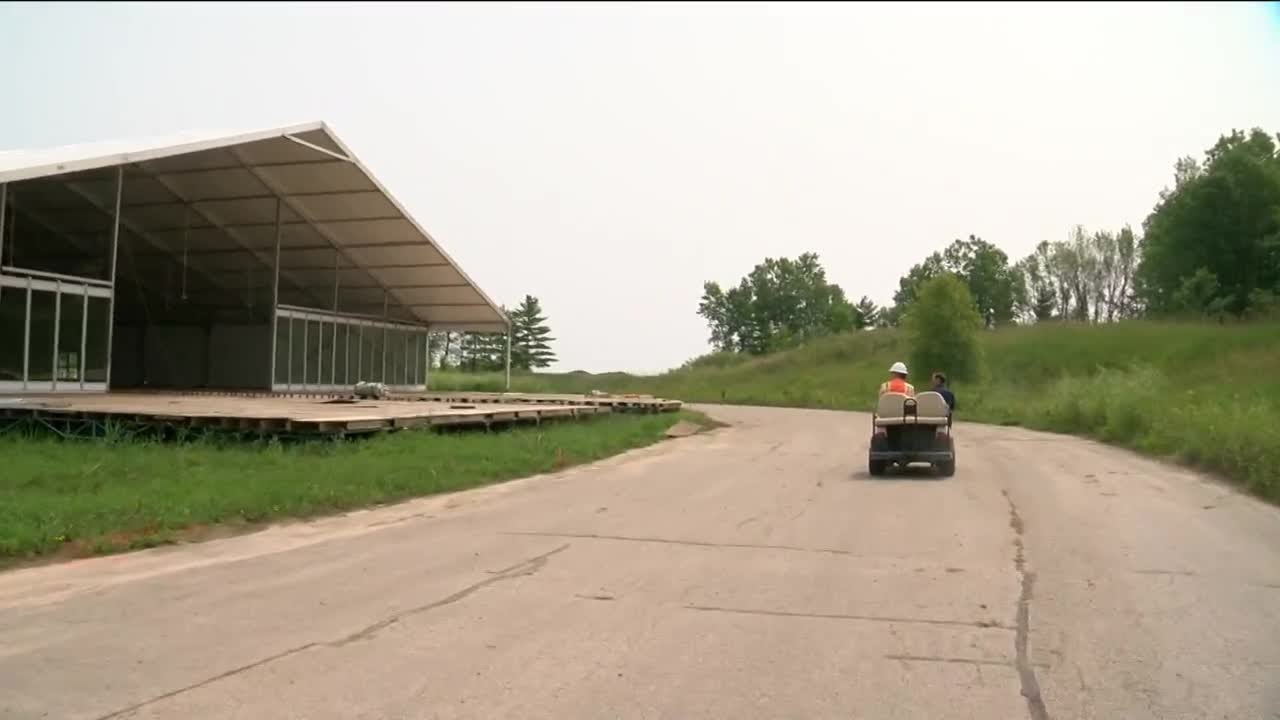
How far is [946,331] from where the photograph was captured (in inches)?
2058

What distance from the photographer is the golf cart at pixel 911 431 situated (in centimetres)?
1636

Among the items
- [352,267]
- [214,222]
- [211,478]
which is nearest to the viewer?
[211,478]

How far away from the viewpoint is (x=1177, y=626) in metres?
7.19

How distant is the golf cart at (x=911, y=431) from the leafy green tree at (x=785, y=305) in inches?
4161

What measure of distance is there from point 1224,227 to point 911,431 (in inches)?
1888

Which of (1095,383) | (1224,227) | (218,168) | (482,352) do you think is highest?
(1224,227)

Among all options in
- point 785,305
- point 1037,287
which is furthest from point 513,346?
point 1037,287

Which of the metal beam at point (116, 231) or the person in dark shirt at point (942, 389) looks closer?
the person in dark shirt at point (942, 389)

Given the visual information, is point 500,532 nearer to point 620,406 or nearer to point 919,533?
point 919,533

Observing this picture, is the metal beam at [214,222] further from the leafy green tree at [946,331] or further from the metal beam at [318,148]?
the leafy green tree at [946,331]

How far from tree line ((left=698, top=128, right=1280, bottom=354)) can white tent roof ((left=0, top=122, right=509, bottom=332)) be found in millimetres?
27994

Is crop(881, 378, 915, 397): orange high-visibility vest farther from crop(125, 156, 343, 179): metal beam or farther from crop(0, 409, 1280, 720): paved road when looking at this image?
crop(125, 156, 343, 179): metal beam

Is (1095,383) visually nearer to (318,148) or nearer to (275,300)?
(318,148)

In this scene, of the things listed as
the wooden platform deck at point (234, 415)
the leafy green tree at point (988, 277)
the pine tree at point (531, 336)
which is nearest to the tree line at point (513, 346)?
the pine tree at point (531, 336)
